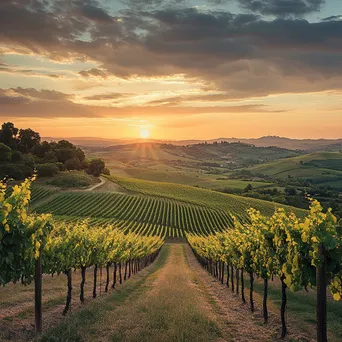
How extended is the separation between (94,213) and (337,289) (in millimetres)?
88587

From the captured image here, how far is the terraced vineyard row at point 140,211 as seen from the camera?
315 feet

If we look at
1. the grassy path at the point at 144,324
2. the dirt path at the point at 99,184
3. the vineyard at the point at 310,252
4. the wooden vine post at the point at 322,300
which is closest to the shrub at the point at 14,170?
the dirt path at the point at 99,184

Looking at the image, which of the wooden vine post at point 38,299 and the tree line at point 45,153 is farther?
the tree line at point 45,153

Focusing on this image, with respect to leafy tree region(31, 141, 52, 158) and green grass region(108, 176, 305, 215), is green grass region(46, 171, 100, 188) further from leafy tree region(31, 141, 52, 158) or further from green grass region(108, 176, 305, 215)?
leafy tree region(31, 141, 52, 158)

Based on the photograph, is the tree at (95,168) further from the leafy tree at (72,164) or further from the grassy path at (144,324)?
the grassy path at (144,324)

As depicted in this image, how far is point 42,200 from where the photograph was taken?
104 metres

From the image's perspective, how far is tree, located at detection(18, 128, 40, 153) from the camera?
473 ft

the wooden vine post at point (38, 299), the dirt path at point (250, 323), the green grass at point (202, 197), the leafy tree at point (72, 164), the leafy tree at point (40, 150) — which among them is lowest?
the green grass at point (202, 197)

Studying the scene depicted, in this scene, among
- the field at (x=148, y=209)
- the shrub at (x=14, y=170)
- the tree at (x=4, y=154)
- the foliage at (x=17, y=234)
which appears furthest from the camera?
the tree at (x=4, y=154)

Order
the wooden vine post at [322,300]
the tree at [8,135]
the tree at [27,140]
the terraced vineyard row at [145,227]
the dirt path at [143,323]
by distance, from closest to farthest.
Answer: the wooden vine post at [322,300] < the dirt path at [143,323] < the terraced vineyard row at [145,227] < the tree at [8,135] < the tree at [27,140]

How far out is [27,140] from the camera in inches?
5714

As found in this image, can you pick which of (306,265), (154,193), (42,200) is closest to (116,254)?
(306,265)

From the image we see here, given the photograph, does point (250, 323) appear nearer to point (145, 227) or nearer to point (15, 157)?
point (145, 227)

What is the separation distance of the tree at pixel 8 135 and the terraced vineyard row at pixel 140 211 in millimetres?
43244
